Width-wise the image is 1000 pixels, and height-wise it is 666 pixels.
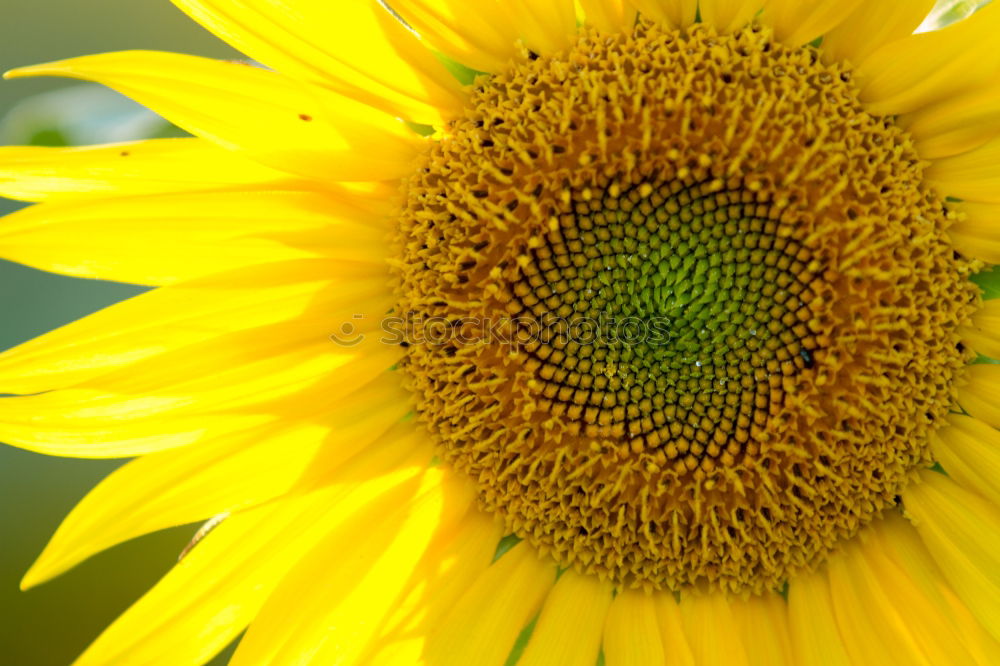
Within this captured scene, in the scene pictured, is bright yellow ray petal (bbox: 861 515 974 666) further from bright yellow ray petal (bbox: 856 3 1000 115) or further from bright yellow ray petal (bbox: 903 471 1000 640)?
bright yellow ray petal (bbox: 856 3 1000 115)

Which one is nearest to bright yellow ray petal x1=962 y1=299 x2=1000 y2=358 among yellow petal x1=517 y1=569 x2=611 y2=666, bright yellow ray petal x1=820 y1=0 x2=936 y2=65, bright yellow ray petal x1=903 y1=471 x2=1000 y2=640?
bright yellow ray petal x1=903 y1=471 x2=1000 y2=640

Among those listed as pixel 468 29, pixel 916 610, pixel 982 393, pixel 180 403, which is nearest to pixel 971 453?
pixel 982 393

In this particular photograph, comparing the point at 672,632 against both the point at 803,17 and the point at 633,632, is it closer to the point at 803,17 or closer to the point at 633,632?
the point at 633,632

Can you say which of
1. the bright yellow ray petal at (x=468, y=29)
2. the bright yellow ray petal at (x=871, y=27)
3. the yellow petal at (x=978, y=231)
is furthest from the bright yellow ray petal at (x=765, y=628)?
the bright yellow ray petal at (x=468, y=29)

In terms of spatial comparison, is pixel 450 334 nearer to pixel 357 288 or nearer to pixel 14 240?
pixel 357 288

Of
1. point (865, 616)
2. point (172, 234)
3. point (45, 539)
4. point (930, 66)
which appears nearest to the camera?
point (930, 66)

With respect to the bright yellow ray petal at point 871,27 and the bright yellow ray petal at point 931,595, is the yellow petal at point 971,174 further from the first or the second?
the bright yellow ray petal at point 931,595

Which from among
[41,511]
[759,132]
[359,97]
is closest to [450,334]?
[359,97]
